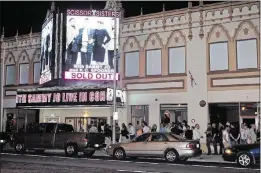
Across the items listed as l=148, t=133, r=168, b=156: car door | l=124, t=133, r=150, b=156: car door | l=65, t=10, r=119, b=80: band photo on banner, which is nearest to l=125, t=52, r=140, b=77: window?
l=65, t=10, r=119, b=80: band photo on banner

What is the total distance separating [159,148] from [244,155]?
413 cm

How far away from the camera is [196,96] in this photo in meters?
25.4

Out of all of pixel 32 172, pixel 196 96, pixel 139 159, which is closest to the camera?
pixel 32 172

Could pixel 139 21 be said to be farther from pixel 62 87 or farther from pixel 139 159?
pixel 139 159

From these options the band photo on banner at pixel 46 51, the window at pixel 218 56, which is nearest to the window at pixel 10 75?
the band photo on banner at pixel 46 51

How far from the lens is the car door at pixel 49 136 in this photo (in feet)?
73.8

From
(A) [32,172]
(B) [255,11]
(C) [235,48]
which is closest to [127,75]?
(C) [235,48]

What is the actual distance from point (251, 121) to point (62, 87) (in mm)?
13519

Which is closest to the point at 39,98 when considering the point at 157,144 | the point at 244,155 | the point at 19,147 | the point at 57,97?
the point at 57,97

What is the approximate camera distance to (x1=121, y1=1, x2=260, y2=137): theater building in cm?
2394

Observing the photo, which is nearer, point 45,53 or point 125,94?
point 125,94

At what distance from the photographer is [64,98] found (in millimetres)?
28734

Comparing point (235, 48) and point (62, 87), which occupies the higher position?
point (235, 48)

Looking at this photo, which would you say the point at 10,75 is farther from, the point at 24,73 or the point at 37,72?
the point at 37,72
